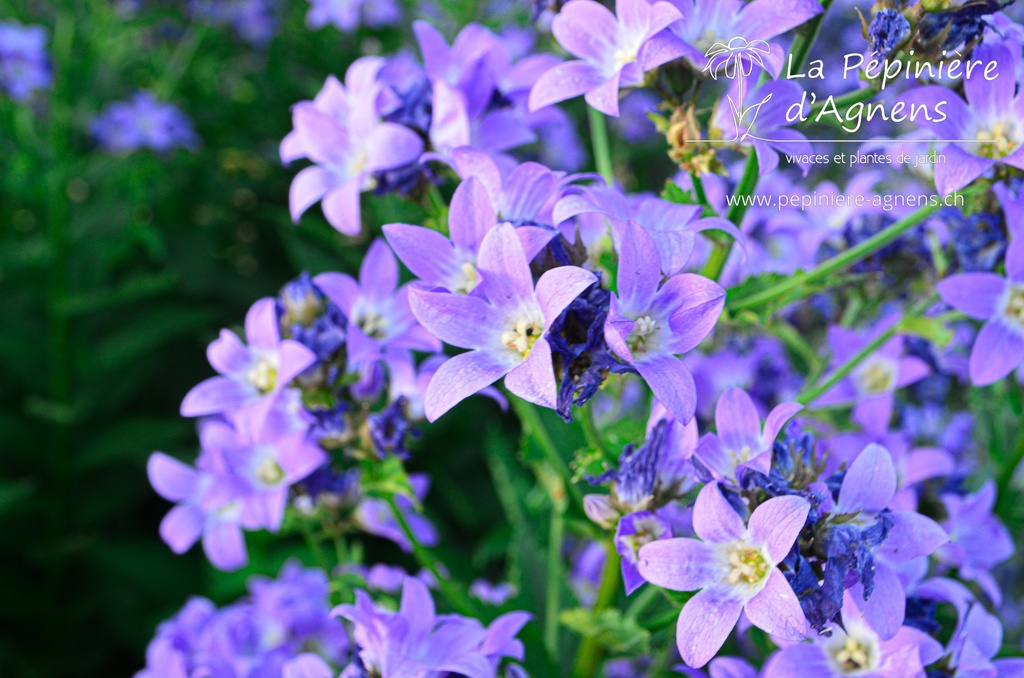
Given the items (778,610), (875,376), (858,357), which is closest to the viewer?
(778,610)

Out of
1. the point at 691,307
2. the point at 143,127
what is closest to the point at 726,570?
the point at 691,307

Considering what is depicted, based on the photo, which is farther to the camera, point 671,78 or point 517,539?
point 517,539

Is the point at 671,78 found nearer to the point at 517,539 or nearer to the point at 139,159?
the point at 517,539

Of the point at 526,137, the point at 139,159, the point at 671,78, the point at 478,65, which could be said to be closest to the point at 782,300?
the point at 671,78

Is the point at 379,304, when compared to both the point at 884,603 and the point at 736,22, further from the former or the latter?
the point at 884,603

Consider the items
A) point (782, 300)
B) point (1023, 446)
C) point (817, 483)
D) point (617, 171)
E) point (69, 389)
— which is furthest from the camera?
point (617, 171)
